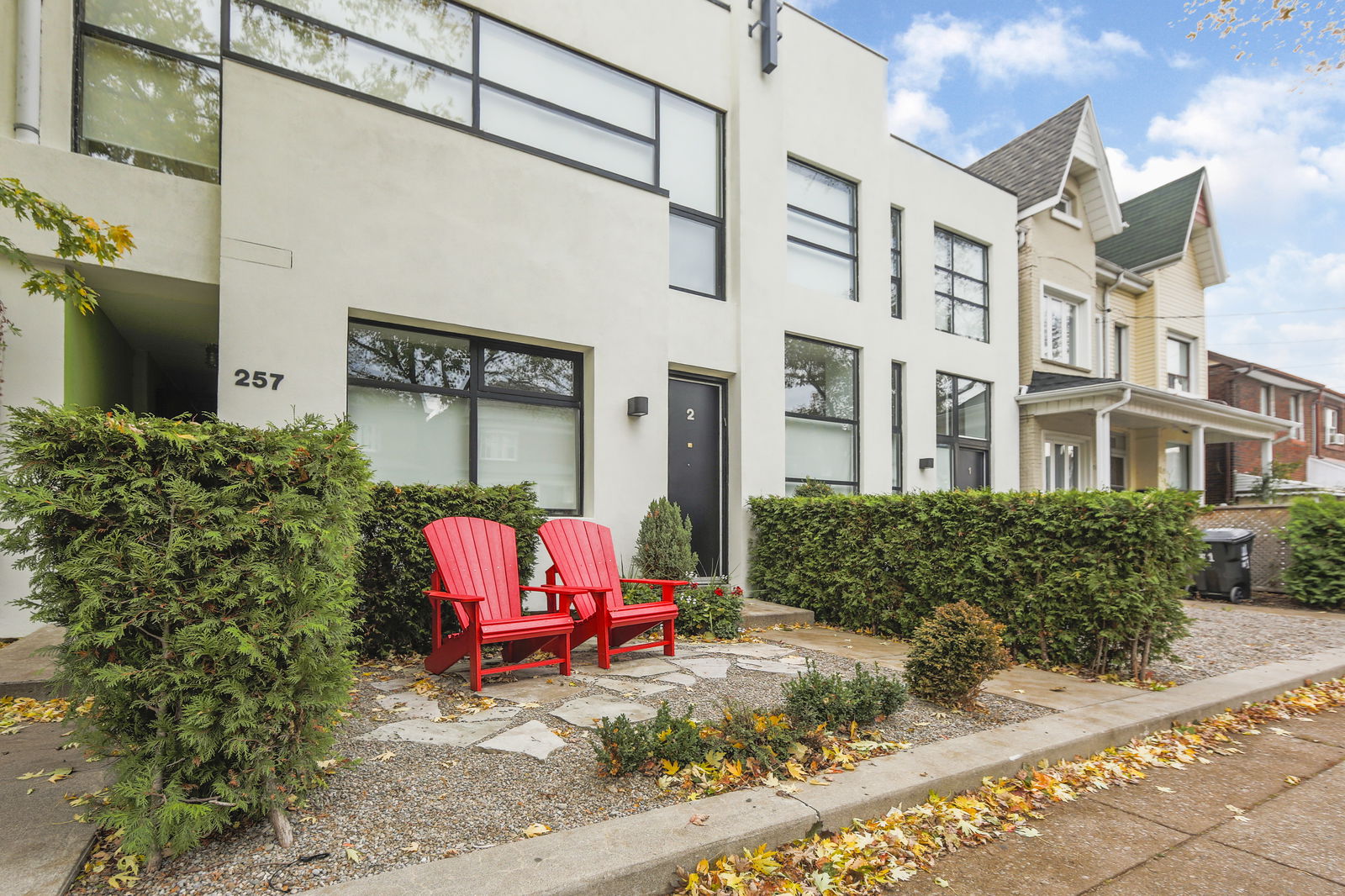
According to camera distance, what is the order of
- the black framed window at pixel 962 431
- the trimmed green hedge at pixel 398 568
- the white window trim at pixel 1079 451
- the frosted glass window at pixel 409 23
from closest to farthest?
the trimmed green hedge at pixel 398 568, the frosted glass window at pixel 409 23, the black framed window at pixel 962 431, the white window trim at pixel 1079 451

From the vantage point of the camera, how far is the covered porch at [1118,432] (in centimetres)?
1077

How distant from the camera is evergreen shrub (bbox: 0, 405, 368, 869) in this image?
6.35 feet

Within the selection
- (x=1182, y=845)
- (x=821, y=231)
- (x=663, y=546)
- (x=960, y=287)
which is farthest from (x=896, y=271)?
(x=1182, y=845)

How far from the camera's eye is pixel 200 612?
6.64 feet

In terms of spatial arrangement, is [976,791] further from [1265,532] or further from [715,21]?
[1265,532]

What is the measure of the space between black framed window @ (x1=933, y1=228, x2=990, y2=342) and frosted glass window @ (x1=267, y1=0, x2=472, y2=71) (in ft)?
24.2

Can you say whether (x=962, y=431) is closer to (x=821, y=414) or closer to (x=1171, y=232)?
(x=821, y=414)

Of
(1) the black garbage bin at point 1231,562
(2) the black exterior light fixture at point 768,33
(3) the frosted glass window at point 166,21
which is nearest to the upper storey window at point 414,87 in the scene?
(3) the frosted glass window at point 166,21

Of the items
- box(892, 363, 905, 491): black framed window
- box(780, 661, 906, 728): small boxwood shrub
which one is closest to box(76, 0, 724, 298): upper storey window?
box(892, 363, 905, 491): black framed window

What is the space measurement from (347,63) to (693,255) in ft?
12.6

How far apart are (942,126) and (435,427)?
77.0ft

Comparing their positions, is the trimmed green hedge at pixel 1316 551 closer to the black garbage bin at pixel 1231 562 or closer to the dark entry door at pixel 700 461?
the black garbage bin at pixel 1231 562

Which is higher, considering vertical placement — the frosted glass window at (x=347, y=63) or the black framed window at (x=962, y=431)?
the frosted glass window at (x=347, y=63)

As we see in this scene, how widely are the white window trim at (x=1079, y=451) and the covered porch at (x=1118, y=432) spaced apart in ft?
0.05
